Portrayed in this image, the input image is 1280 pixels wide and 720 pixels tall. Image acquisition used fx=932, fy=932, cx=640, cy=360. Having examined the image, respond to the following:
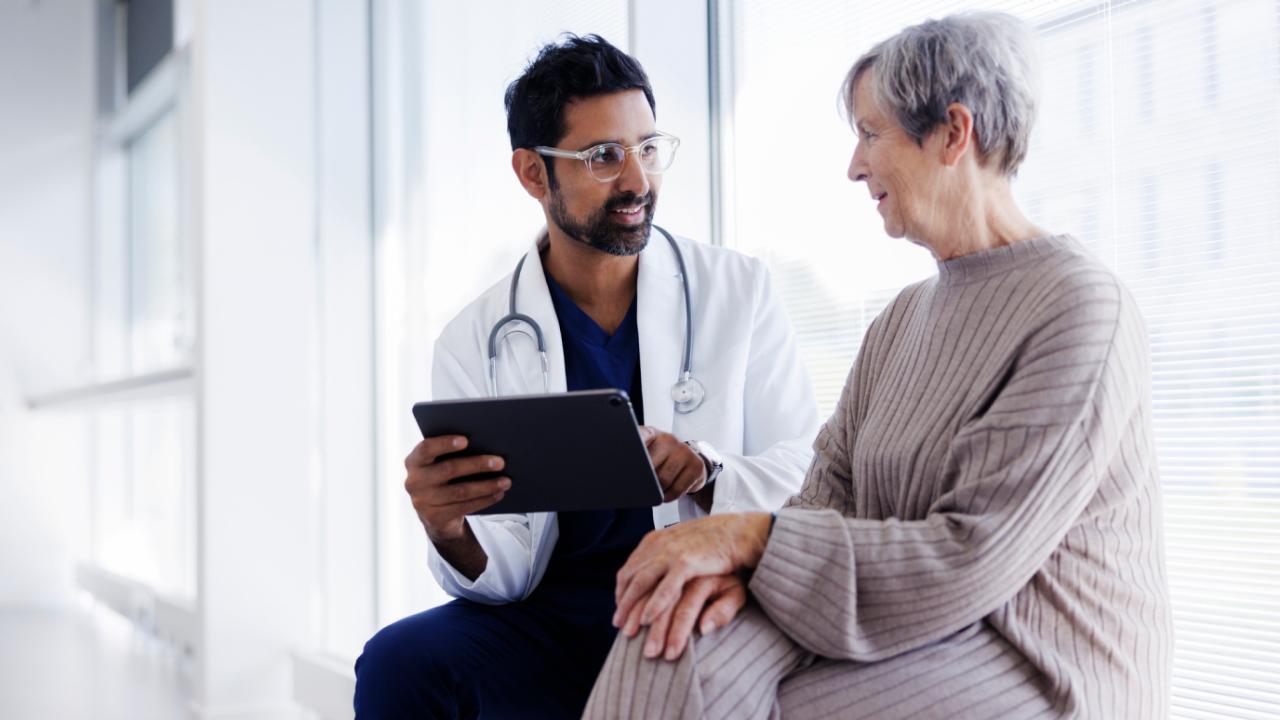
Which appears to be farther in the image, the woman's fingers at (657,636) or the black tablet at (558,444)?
the black tablet at (558,444)

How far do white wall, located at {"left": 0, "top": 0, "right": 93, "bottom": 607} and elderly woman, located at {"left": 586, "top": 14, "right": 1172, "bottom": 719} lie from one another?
17.1 ft

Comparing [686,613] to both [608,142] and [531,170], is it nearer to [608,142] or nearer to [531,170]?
[608,142]

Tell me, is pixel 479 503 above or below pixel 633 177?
below

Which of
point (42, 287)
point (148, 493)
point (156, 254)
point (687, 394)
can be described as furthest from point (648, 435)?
point (42, 287)

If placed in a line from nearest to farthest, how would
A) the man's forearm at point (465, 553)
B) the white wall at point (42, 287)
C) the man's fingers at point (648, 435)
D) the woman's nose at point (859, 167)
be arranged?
1. the woman's nose at point (859, 167)
2. the man's fingers at point (648, 435)
3. the man's forearm at point (465, 553)
4. the white wall at point (42, 287)

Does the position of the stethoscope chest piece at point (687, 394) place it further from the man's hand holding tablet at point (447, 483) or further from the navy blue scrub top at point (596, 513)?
the man's hand holding tablet at point (447, 483)

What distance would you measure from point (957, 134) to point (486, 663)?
988 millimetres

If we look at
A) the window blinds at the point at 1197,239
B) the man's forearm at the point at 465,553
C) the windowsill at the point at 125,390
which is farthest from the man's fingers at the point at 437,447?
the windowsill at the point at 125,390

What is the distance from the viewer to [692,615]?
889 mm

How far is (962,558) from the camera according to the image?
33.8 inches

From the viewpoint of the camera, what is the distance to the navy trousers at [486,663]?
1.38 meters

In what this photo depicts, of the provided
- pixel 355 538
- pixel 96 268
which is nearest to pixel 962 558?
pixel 355 538

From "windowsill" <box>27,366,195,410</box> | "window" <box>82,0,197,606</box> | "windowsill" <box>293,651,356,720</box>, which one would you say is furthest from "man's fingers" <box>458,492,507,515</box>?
"window" <box>82,0,197,606</box>

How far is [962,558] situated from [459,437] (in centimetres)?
62
